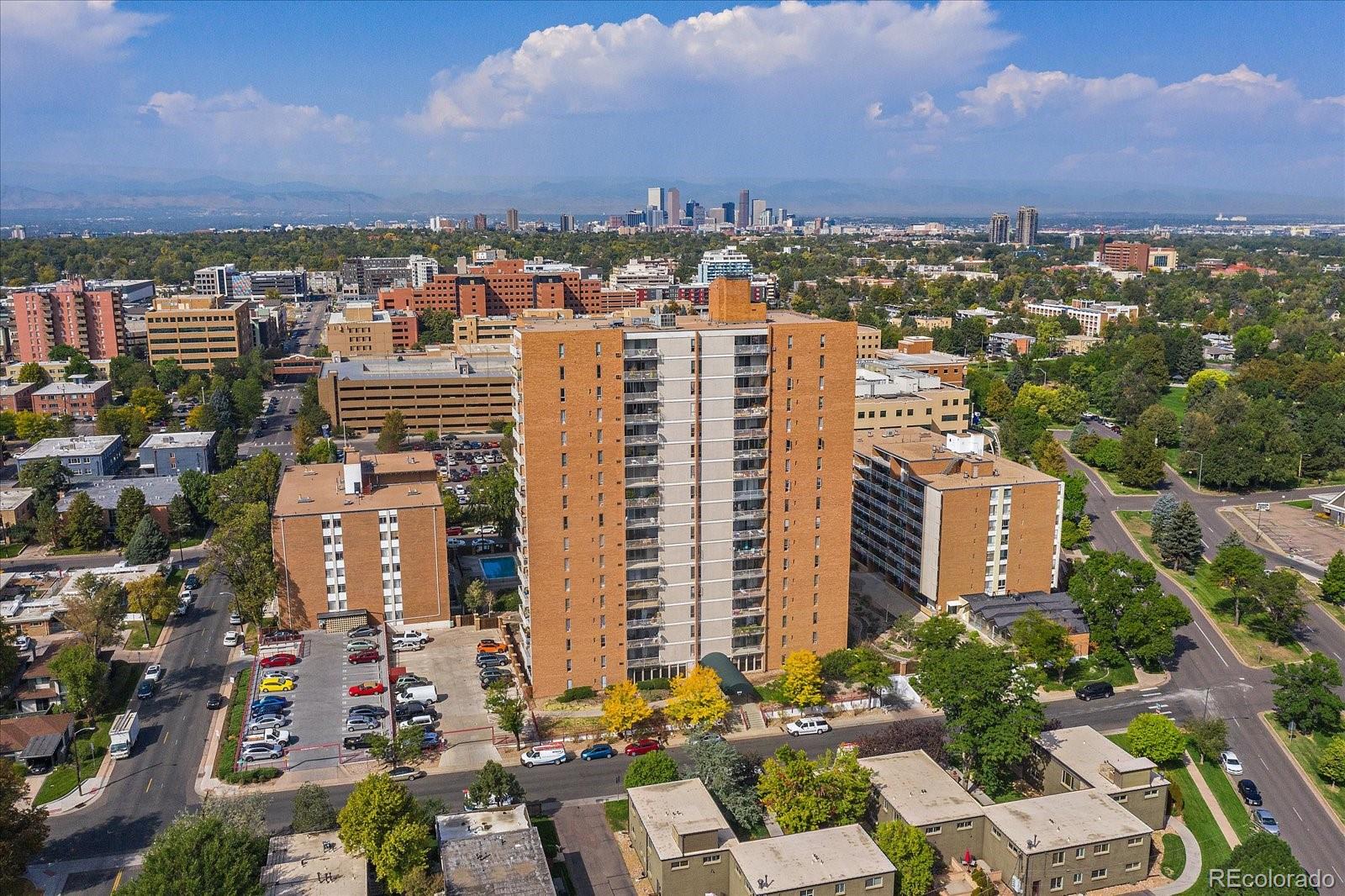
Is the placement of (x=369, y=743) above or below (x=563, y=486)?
below

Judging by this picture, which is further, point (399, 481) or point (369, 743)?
point (399, 481)

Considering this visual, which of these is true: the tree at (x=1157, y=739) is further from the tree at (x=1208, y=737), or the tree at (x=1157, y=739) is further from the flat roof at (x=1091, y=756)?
the tree at (x=1208, y=737)

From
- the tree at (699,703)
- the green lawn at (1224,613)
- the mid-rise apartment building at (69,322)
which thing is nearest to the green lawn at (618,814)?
the tree at (699,703)

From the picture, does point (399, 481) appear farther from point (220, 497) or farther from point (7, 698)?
point (7, 698)

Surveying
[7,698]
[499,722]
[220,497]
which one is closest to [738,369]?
[499,722]

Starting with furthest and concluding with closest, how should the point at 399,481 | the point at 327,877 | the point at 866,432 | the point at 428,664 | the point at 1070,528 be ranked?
the point at 866,432 → the point at 1070,528 → the point at 399,481 → the point at 428,664 → the point at 327,877

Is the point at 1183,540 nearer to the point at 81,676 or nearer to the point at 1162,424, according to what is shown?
the point at 1162,424
